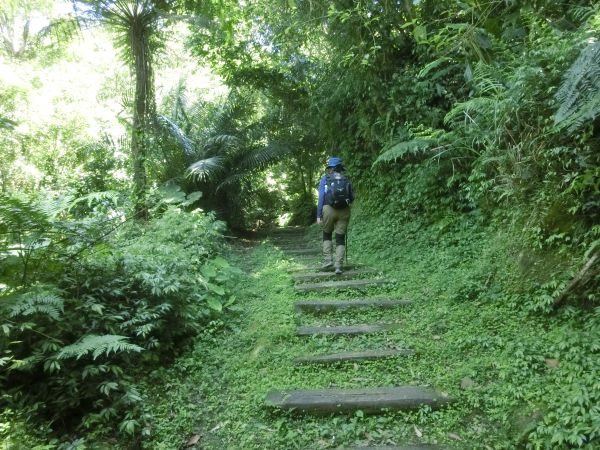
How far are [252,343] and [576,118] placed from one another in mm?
3512

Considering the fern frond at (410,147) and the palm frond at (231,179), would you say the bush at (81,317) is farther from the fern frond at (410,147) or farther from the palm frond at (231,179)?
the palm frond at (231,179)

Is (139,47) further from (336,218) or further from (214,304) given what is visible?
(214,304)

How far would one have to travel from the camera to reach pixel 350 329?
422 centimetres

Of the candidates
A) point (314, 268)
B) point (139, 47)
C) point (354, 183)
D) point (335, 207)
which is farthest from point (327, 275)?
point (139, 47)

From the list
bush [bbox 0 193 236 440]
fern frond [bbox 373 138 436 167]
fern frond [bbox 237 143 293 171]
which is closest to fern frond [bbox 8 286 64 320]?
bush [bbox 0 193 236 440]

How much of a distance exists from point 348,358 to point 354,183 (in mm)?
5354

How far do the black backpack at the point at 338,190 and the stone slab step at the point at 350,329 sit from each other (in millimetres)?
2142

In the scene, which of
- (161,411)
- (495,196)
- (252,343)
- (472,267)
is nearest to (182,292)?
(252,343)

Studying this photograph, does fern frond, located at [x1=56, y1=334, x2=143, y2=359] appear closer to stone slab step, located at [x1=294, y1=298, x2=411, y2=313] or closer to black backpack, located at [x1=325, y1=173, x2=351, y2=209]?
stone slab step, located at [x1=294, y1=298, x2=411, y2=313]

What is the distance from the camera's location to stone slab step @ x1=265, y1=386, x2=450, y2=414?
10.0ft

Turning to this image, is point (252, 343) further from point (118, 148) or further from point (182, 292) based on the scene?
point (118, 148)

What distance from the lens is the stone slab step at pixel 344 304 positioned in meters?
4.68

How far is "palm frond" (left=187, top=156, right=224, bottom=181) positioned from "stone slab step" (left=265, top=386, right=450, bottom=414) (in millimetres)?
6929

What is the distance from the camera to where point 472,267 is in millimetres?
4648
